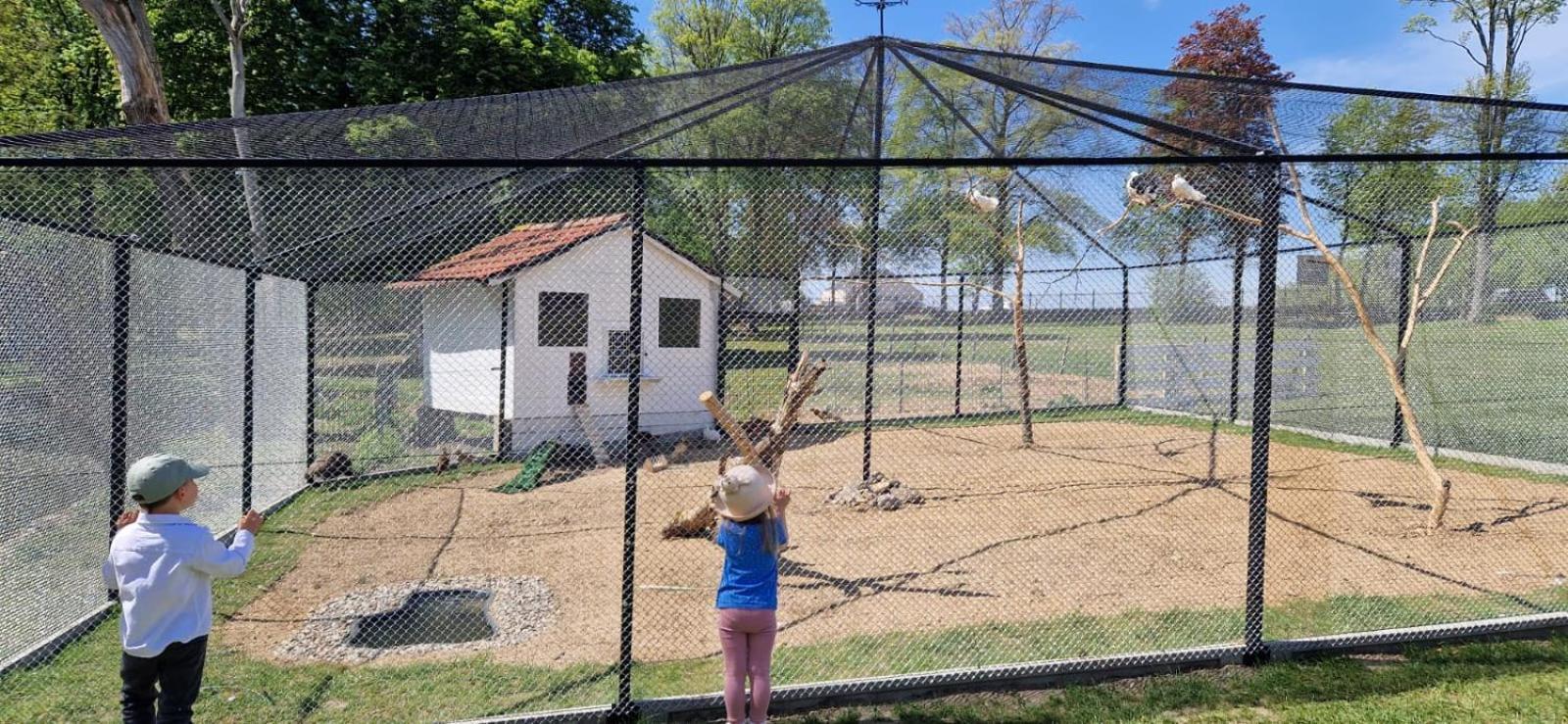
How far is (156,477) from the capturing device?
2.27 meters

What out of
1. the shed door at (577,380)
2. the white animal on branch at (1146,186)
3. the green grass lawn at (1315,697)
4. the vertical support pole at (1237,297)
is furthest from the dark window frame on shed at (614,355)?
the green grass lawn at (1315,697)

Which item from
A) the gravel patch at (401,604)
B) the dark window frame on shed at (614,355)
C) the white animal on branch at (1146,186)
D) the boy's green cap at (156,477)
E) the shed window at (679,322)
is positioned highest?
the white animal on branch at (1146,186)

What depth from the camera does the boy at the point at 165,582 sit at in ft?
7.52

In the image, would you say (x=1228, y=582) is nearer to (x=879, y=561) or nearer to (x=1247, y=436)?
(x=879, y=561)

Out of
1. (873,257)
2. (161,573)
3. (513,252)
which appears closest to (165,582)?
(161,573)

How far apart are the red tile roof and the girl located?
5.07m

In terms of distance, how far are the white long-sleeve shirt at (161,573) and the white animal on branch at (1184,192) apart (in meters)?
5.62

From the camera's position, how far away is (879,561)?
17.2 feet

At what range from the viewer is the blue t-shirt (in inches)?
105

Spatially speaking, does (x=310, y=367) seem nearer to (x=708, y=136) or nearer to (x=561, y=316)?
(x=561, y=316)

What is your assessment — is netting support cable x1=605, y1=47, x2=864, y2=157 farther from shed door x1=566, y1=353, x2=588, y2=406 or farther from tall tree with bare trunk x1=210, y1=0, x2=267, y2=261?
shed door x1=566, y1=353, x2=588, y2=406

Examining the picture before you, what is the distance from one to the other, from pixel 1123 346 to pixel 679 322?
20.0ft

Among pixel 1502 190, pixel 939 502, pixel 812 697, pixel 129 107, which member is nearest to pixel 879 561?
pixel 939 502

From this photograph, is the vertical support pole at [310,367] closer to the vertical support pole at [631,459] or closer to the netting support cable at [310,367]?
the netting support cable at [310,367]
